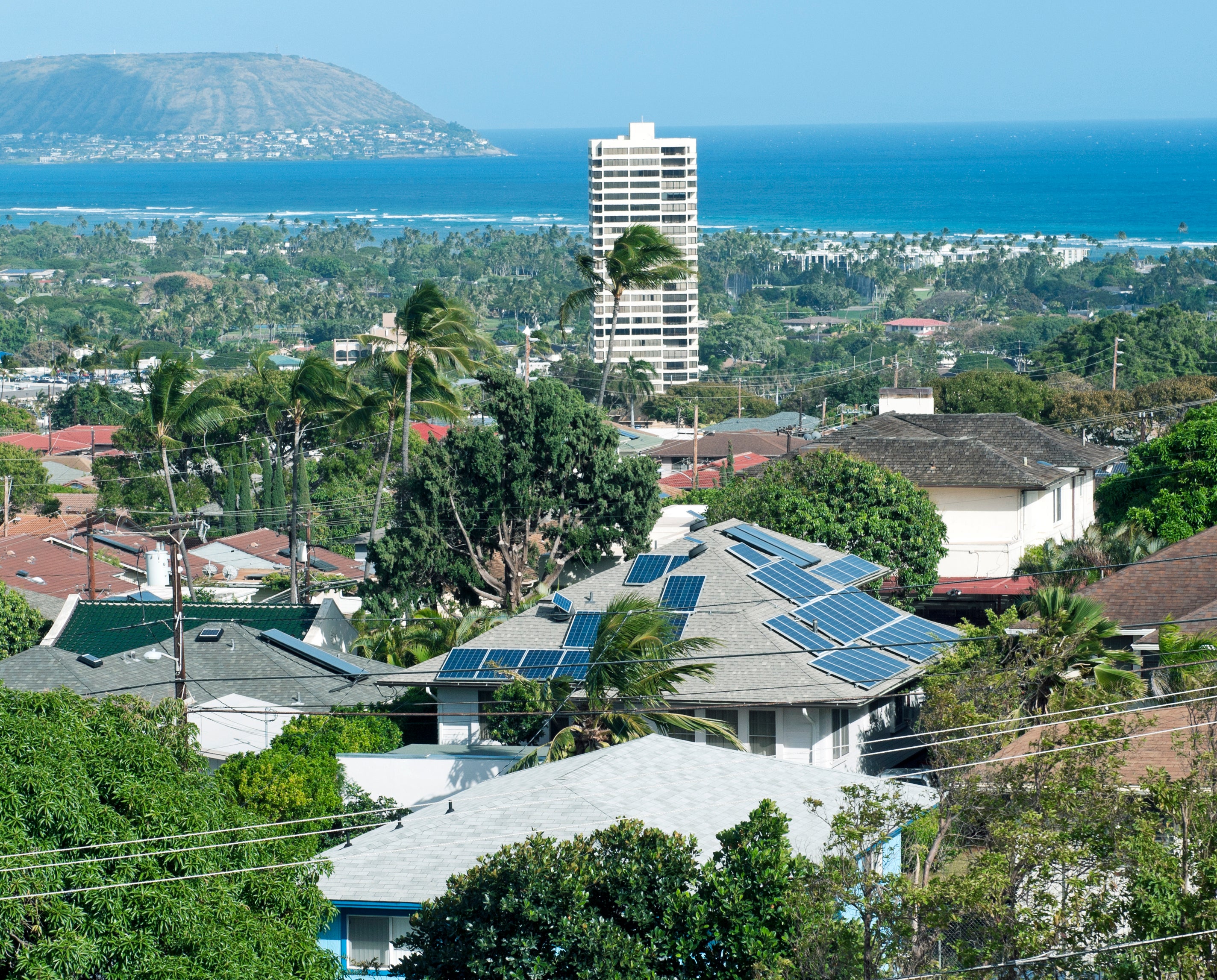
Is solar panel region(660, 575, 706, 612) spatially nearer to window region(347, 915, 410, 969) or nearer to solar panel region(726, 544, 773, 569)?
solar panel region(726, 544, 773, 569)

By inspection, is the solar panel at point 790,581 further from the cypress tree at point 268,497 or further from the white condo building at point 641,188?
the white condo building at point 641,188

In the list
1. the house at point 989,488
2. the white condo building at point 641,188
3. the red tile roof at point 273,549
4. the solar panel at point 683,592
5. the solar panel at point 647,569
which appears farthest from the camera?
the white condo building at point 641,188

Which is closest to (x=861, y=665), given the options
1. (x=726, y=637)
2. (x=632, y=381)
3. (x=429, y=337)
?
(x=726, y=637)

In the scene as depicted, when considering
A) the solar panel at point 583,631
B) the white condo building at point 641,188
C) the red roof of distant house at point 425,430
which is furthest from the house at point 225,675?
the white condo building at point 641,188

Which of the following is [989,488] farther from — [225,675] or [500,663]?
[225,675]

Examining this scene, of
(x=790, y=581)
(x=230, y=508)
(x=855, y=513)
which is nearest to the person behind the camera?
(x=790, y=581)

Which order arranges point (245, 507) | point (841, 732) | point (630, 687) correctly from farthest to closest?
point (245, 507)
point (841, 732)
point (630, 687)

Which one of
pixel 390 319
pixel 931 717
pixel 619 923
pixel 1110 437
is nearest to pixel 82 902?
pixel 619 923
